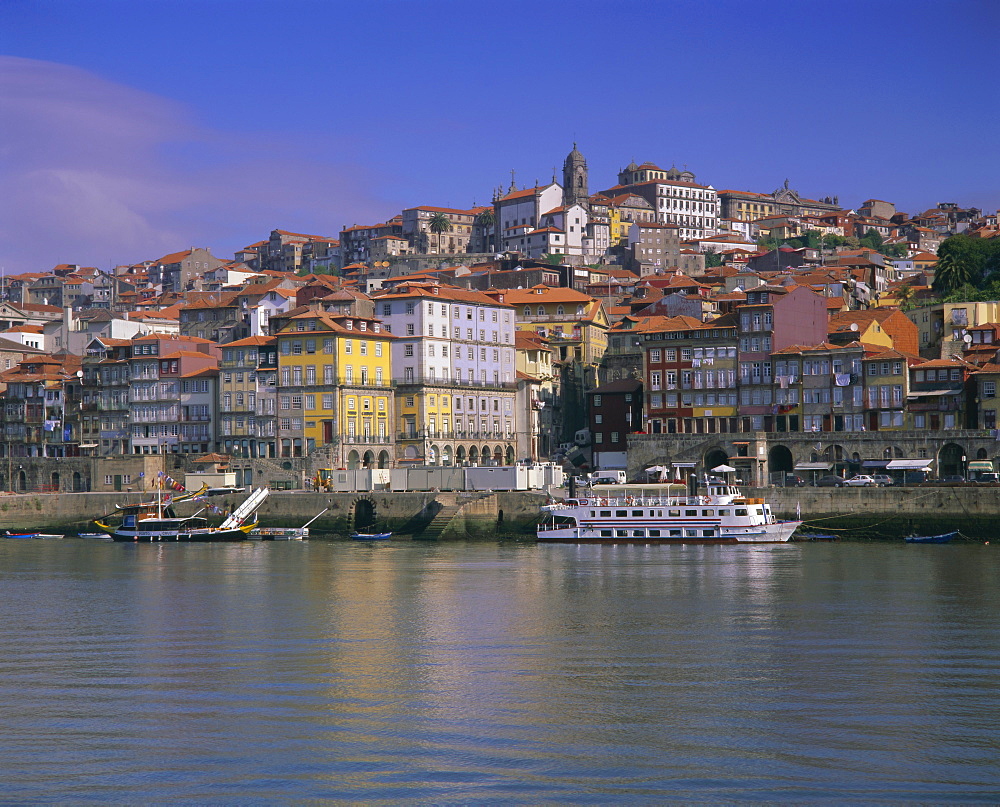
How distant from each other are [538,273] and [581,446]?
32.8m

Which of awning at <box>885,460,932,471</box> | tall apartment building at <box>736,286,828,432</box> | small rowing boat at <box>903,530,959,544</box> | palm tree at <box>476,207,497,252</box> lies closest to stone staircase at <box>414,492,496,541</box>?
tall apartment building at <box>736,286,828,432</box>

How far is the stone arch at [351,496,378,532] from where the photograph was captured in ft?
250

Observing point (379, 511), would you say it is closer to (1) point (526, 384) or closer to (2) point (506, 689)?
(1) point (526, 384)

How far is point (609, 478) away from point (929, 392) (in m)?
19.5

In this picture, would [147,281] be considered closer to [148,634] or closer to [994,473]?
[994,473]

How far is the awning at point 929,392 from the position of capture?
76125 millimetres

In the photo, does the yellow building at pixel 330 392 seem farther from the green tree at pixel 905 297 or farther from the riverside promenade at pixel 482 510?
the green tree at pixel 905 297

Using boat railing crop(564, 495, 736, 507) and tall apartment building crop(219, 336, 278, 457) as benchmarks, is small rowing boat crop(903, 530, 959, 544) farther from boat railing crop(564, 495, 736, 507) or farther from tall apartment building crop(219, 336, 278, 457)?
tall apartment building crop(219, 336, 278, 457)

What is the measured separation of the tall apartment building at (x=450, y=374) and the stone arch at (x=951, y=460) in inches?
1247

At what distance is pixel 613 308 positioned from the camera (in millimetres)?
119562

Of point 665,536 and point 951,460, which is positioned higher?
point 951,460

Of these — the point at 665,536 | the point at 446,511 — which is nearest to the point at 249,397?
the point at 446,511

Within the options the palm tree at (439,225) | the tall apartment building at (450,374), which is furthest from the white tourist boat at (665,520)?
the palm tree at (439,225)

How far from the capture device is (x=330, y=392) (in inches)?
3433
